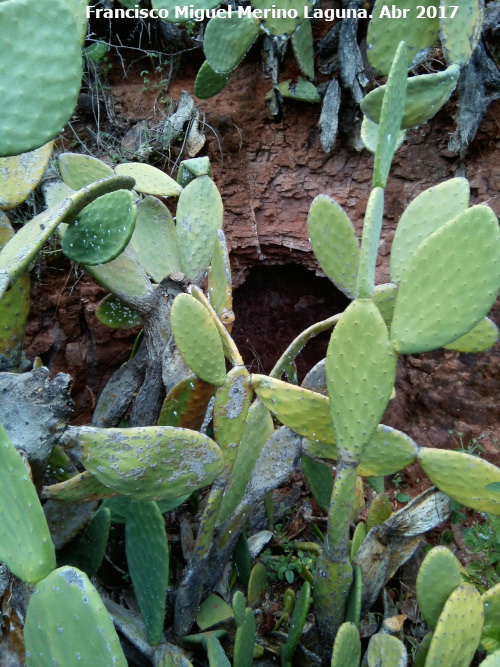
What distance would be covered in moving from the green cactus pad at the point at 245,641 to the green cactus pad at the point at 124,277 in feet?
3.17

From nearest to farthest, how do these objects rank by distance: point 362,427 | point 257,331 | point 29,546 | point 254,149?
1. point 29,546
2. point 362,427
3. point 254,149
4. point 257,331

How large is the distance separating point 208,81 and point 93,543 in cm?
176

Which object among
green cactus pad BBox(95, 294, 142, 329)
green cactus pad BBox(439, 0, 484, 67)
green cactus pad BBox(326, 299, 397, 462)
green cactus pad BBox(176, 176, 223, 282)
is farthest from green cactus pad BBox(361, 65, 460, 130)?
green cactus pad BBox(95, 294, 142, 329)

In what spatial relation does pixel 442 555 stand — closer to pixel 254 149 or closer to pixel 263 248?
pixel 263 248

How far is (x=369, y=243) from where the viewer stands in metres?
1.15

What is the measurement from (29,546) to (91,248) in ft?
2.55

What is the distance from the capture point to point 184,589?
1.47m

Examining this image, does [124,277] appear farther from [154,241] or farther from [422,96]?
[422,96]

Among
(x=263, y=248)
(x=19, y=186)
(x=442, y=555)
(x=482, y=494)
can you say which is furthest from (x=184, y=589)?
(x=263, y=248)

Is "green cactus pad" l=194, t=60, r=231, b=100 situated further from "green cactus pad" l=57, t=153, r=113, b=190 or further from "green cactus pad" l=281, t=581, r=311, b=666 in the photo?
"green cactus pad" l=281, t=581, r=311, b=666

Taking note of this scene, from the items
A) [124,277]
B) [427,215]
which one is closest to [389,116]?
[427,215]

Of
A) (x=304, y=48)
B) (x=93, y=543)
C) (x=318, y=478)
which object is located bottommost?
(x=318, y=478)

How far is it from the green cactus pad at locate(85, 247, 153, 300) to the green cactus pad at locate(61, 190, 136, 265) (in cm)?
21

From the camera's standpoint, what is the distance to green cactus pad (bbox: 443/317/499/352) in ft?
5.15
